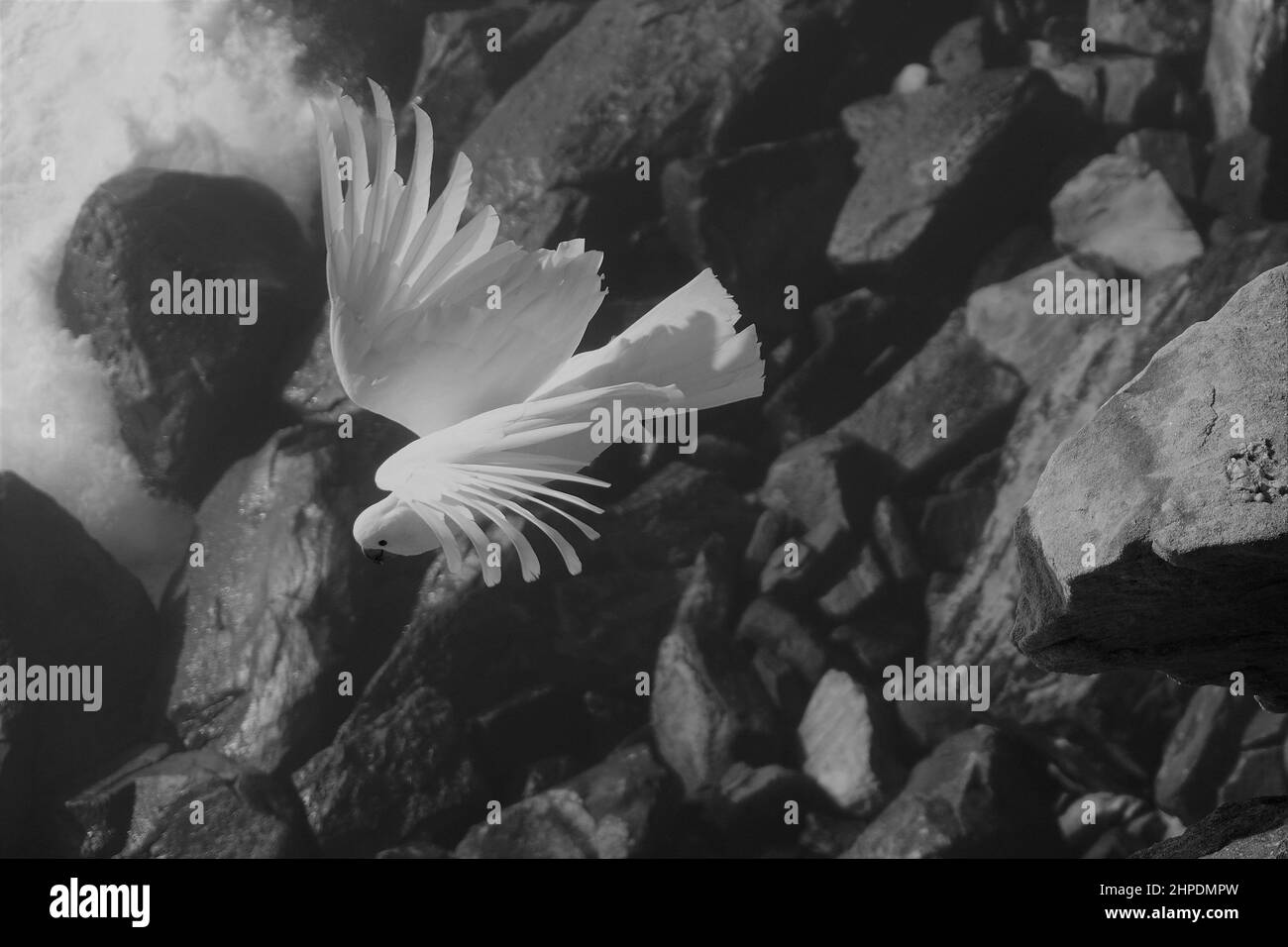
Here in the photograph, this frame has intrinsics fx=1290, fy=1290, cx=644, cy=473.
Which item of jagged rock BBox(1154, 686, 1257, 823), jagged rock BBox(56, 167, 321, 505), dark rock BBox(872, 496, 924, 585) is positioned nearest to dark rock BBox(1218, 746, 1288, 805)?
jagged rock BBox(1154, 686, 1257, 823)

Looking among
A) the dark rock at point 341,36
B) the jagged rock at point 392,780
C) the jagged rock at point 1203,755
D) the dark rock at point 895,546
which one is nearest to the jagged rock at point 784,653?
the dark rock at point 895,546

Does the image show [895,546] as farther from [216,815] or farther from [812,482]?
[216,815]

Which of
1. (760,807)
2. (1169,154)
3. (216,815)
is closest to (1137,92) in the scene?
(1169,154)

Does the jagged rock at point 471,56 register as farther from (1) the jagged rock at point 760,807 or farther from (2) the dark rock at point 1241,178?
(1) the jagged rock at point 760,807

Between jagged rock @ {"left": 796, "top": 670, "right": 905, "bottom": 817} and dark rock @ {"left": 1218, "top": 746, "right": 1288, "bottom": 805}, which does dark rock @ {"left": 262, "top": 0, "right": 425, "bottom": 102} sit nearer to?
jagged rock @ {"left": 796, "top": 670, "right": 905, "bottom": 817}

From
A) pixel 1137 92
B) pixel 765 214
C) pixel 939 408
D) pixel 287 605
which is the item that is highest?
pixel 1137 92
